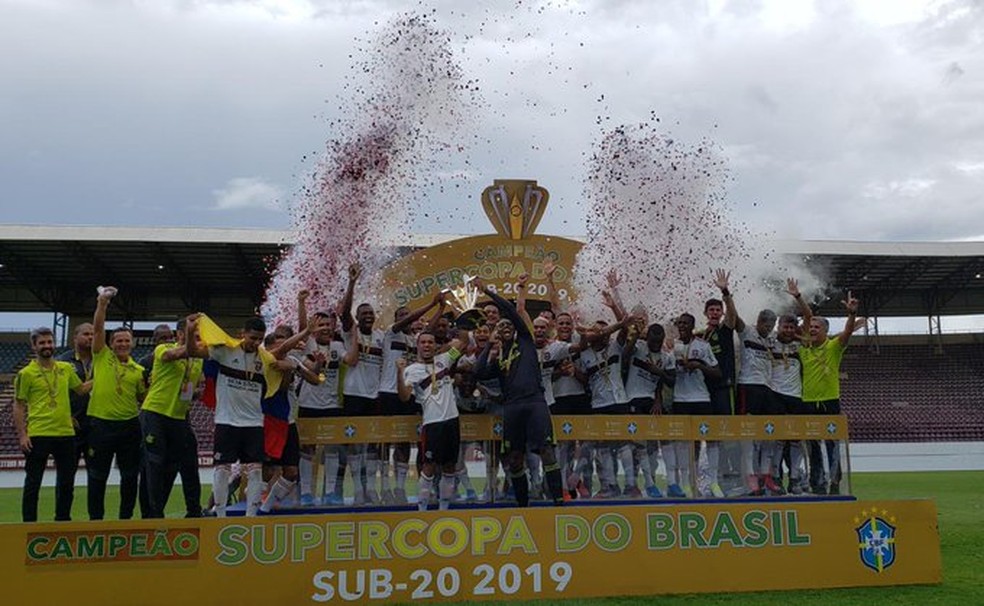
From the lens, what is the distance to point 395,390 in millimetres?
8453

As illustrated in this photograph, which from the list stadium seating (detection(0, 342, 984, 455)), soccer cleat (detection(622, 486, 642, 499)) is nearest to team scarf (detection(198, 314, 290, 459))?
soccer cleat (detection(622, 486, 642, 499))

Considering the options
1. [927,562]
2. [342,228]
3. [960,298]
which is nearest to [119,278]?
[342,228]

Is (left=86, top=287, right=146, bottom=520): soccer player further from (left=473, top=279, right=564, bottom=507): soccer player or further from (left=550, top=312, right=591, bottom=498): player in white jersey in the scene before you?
(left=550, top=312, right=591, bottom=498): player in white jersey

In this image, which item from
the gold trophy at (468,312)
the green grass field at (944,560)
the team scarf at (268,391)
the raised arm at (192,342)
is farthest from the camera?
the gold trophy at (468,312)

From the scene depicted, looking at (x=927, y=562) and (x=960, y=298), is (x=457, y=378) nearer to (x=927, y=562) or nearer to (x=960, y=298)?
(x=927, y=562)

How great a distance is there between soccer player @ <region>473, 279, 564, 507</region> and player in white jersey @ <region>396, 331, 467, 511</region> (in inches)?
15.1

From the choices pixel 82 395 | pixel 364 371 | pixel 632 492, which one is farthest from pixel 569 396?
pixel 82 395

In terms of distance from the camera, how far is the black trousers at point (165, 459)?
700 cm

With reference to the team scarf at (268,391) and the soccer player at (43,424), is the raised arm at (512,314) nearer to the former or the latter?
the team scarf at (268,391)

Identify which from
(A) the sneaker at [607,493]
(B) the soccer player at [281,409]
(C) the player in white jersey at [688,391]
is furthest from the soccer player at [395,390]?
(C) the player in white jersey at [688,391]

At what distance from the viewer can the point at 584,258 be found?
17.8m

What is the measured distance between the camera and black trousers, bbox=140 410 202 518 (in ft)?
23.0

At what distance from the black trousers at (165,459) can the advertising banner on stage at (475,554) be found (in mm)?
1561

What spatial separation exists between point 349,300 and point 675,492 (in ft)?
12.5
